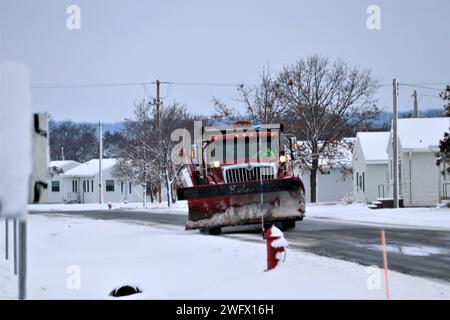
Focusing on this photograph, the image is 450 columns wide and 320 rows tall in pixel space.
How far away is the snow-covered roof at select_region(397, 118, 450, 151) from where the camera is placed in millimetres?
39156

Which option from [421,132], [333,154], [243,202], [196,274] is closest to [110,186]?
[333,154]

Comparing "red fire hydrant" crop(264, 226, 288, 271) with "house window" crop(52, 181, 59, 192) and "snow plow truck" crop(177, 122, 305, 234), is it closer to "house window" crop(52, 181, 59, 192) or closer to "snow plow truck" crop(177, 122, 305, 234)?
"snow plow truck" crop(177, 122, 305, 234)

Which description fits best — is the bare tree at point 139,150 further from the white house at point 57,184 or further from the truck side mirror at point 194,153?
the truck side mirror at point 194,153

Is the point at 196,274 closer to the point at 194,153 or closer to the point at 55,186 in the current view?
the point at 194,153

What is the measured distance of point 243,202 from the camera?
1869cm

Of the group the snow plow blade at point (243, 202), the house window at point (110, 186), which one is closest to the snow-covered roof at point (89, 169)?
the house window at point (110, 186)

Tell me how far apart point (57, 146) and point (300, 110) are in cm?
7398

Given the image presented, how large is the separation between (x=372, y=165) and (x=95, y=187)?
126 ft

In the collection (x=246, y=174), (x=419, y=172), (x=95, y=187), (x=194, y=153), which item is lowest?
(x=95, y=187)

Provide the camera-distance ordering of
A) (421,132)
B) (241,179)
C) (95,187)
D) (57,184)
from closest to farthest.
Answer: (241,179), (421,132), (95,187), (57,184)

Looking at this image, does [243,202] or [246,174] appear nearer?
[243,202]

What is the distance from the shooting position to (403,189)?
129 ft

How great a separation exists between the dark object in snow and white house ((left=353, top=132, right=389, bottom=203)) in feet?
120
